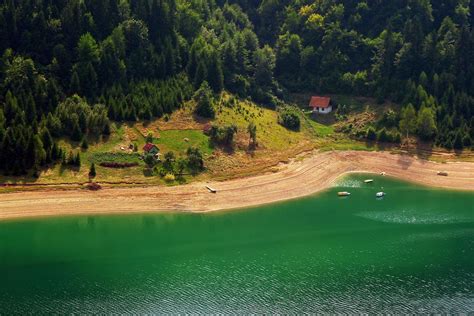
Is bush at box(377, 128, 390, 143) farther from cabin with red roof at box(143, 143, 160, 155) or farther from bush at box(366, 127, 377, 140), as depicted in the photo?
cabin with red roof at box(143, 143, 160, 155)

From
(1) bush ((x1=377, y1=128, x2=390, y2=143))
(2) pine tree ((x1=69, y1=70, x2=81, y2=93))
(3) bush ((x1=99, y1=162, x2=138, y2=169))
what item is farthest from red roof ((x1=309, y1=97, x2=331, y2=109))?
(2) pine tree ((x1=69, y1=70, x2=81, y2=93))

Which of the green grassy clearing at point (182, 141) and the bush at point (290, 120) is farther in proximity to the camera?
the bush at point (290, 120)

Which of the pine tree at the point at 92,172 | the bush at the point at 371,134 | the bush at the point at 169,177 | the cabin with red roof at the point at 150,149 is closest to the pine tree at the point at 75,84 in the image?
the cabin with red roof at the point at 150,149

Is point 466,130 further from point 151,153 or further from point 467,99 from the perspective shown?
point 151,153

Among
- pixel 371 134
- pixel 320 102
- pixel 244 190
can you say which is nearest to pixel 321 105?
pixel 320 102

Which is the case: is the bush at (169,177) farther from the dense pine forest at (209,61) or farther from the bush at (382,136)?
the bush at (382,136)

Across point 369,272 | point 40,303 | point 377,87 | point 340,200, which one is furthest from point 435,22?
point 40,303
